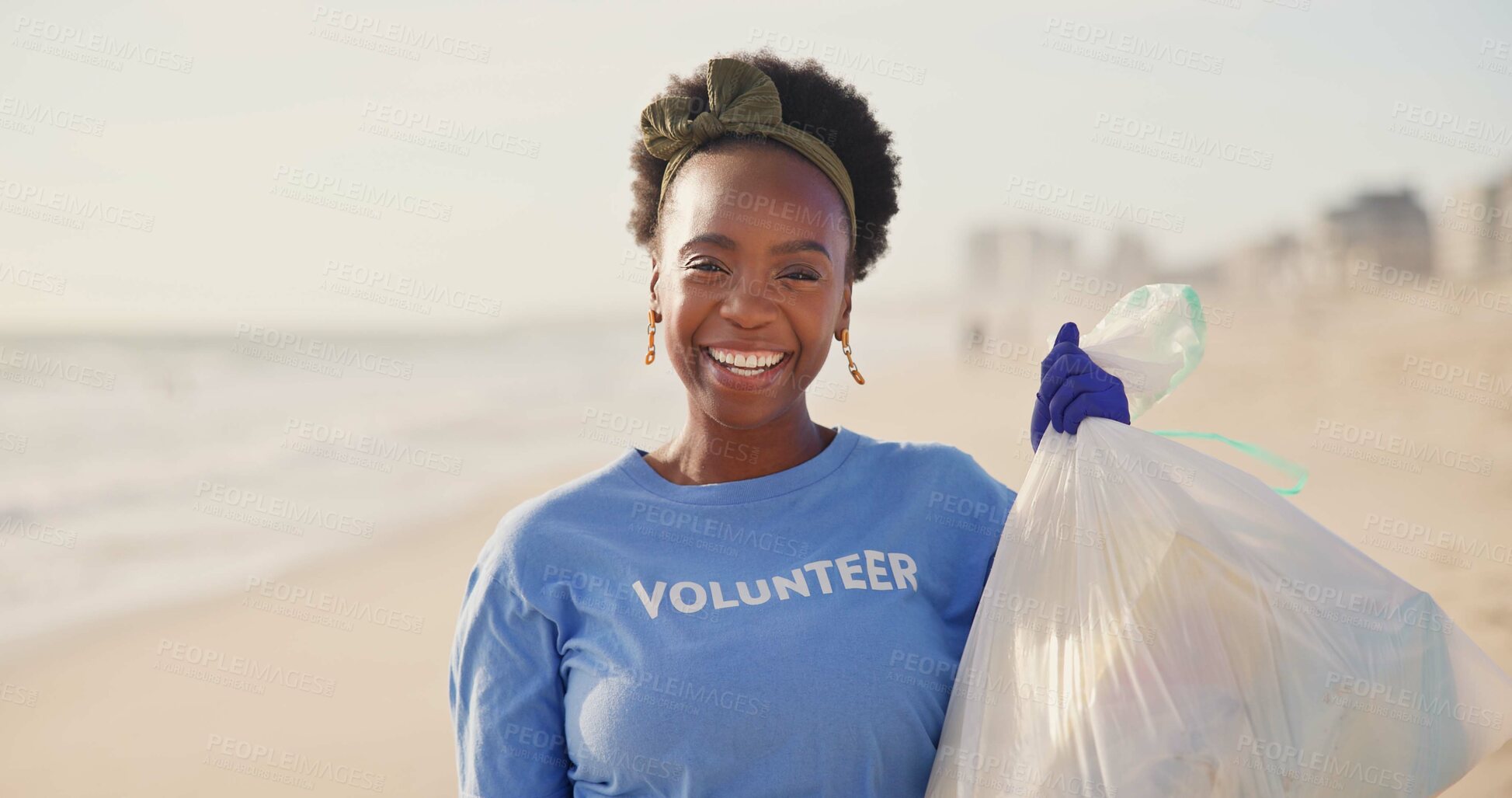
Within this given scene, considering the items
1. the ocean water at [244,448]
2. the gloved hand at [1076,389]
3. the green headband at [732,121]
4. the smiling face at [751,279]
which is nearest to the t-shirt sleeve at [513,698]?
the smiling face at [751,279]

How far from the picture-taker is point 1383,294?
1706 cm

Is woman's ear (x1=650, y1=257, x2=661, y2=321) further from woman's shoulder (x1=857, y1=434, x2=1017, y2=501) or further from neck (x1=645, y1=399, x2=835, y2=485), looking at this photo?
woman's shoulder (x1=857, y1=434, x2=1017, y2=501)

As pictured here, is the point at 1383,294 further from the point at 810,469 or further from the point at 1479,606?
the point at 810,469

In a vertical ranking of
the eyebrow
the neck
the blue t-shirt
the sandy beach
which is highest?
the eyebrow

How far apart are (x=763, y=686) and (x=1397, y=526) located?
597 centimetres

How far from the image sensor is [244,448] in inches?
413

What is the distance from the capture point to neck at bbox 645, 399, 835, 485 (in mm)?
1966

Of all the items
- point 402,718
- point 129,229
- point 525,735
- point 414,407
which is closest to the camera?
point 525,735

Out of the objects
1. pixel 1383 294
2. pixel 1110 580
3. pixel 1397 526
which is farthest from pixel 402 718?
pixel 1383 294

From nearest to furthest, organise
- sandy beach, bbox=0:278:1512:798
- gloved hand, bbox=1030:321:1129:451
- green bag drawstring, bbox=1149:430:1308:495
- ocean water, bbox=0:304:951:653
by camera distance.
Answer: gloved hand, bbox=1030:321:1129:451 → green bag drawstring, bbox=1149:430:1308:495 → sandy beach, bbox=0:278:1512:798 → ocean water, bbox=0:304:951:653

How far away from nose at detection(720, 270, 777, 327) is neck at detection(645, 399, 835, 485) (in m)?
0.22

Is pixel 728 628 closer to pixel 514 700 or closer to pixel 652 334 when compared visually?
pixel 514 700

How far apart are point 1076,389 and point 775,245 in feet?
1.71

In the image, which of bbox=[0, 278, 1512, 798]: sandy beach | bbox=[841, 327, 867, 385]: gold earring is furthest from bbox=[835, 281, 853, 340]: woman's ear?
bbox=[0, 278, 1512, 798]: sandy beach
